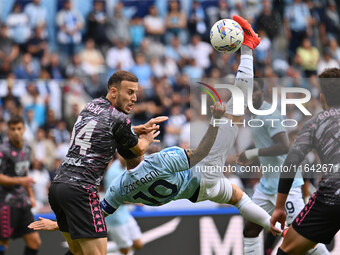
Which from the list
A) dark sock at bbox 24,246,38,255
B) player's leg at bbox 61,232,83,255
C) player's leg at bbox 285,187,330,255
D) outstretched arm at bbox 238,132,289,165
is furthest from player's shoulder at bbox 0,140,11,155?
player's leg at bbox 285,187,330,255

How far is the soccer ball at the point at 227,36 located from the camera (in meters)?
7.19

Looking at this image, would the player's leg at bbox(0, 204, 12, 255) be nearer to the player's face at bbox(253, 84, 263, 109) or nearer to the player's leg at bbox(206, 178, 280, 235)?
the player's leg at bbox(206, 178, 280, 235)

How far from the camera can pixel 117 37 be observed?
16906 millimetres

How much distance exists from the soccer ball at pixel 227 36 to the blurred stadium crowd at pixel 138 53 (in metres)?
6.36

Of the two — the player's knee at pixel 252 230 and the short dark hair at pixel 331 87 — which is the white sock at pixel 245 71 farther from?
the player's knee at pixel 252 230

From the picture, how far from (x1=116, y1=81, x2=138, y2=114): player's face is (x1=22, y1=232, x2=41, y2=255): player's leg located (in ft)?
11.9

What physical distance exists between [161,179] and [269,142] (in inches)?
67.1

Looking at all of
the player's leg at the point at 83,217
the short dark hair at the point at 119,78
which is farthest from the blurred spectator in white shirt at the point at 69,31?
the player's leg at the point at 83,217

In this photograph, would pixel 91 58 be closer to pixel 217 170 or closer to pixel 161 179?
pixel 217 170

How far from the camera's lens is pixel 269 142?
26.8 feet

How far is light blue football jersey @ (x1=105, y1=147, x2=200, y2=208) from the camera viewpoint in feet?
23.8

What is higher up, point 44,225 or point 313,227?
point 313,227

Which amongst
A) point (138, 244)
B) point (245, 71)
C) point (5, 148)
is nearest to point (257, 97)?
point (245, 71)

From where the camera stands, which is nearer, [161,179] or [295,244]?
[295,244]
